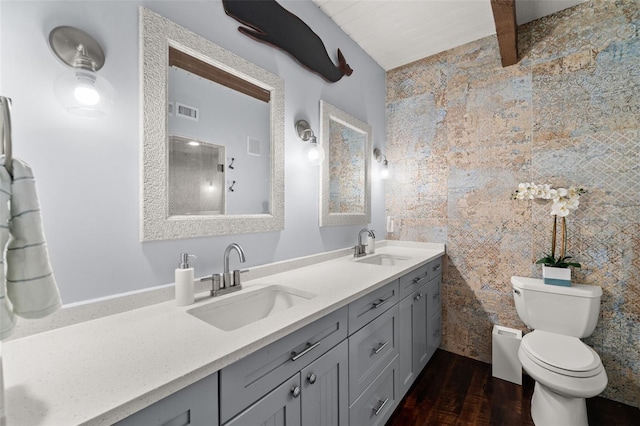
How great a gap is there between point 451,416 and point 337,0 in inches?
109

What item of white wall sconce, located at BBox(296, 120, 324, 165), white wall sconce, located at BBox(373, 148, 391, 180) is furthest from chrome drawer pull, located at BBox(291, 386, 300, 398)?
white wall sconce, located at BBox(373, 148, 391, 180)

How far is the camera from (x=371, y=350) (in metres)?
1.46

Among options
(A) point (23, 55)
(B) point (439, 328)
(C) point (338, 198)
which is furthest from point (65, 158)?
(B) point (439, 328)

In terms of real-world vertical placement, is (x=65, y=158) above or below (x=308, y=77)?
below

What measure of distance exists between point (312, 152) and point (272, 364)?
1.29m

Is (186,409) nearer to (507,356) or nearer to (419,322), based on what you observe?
(419,322)

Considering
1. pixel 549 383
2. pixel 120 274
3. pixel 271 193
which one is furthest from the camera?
pixel 271 193

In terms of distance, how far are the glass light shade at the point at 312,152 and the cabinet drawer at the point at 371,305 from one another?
0.91 m

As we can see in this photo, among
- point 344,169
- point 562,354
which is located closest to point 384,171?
point 344,169

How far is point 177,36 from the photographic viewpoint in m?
1.21

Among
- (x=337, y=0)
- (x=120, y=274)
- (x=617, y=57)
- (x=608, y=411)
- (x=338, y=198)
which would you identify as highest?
(x=337, y=0)

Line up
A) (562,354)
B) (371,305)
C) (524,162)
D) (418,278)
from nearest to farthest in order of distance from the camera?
(371,305)
(562,354)
(418,278)
(524,162)

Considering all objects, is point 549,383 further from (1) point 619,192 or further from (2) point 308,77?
(2) point 308,77

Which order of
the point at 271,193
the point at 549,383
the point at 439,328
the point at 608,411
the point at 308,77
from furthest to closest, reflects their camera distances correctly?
the point at 439,328 → the point at 308,77 → the point at 608,411 → the point at 271,193 → the point at 549,383
